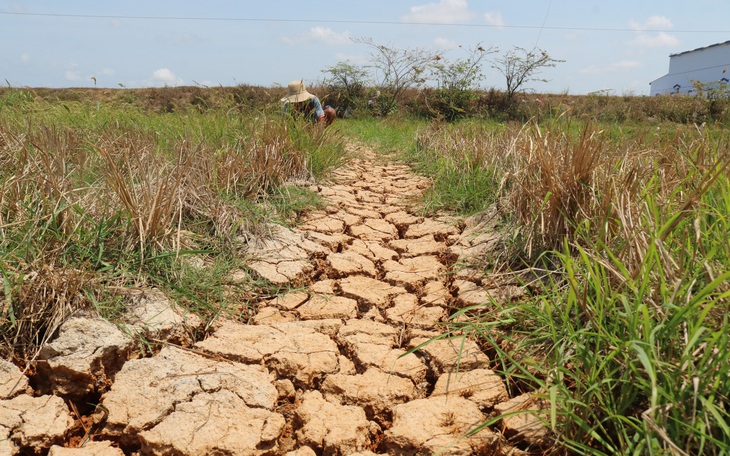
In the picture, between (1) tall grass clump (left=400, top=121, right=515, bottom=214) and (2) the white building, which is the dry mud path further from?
(2) the white building

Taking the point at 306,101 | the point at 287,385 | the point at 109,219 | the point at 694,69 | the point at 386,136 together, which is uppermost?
the point at 694,69

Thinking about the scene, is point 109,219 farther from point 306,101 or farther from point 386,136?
point 386,136

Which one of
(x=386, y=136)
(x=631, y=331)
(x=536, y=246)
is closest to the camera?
(x=631, y=331)

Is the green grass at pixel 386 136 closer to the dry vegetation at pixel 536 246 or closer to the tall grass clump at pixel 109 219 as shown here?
the dry vegetation at pixel 536 246

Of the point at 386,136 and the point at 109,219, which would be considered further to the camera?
the point at 386,136

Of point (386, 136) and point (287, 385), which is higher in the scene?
point (386, 136)

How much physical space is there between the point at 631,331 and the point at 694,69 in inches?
802

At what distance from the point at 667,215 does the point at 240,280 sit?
5.29 feet

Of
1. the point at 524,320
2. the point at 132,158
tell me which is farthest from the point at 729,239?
the point at 132,158

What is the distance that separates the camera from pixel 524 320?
69.4 inches

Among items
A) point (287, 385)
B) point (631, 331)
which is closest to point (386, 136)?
point (287, 385)

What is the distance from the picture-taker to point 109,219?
2135 millimetres

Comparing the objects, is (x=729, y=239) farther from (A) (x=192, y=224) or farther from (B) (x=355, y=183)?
(B) (x=355, y=183)

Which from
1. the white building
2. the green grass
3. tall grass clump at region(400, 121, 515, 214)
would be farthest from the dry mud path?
the white building
